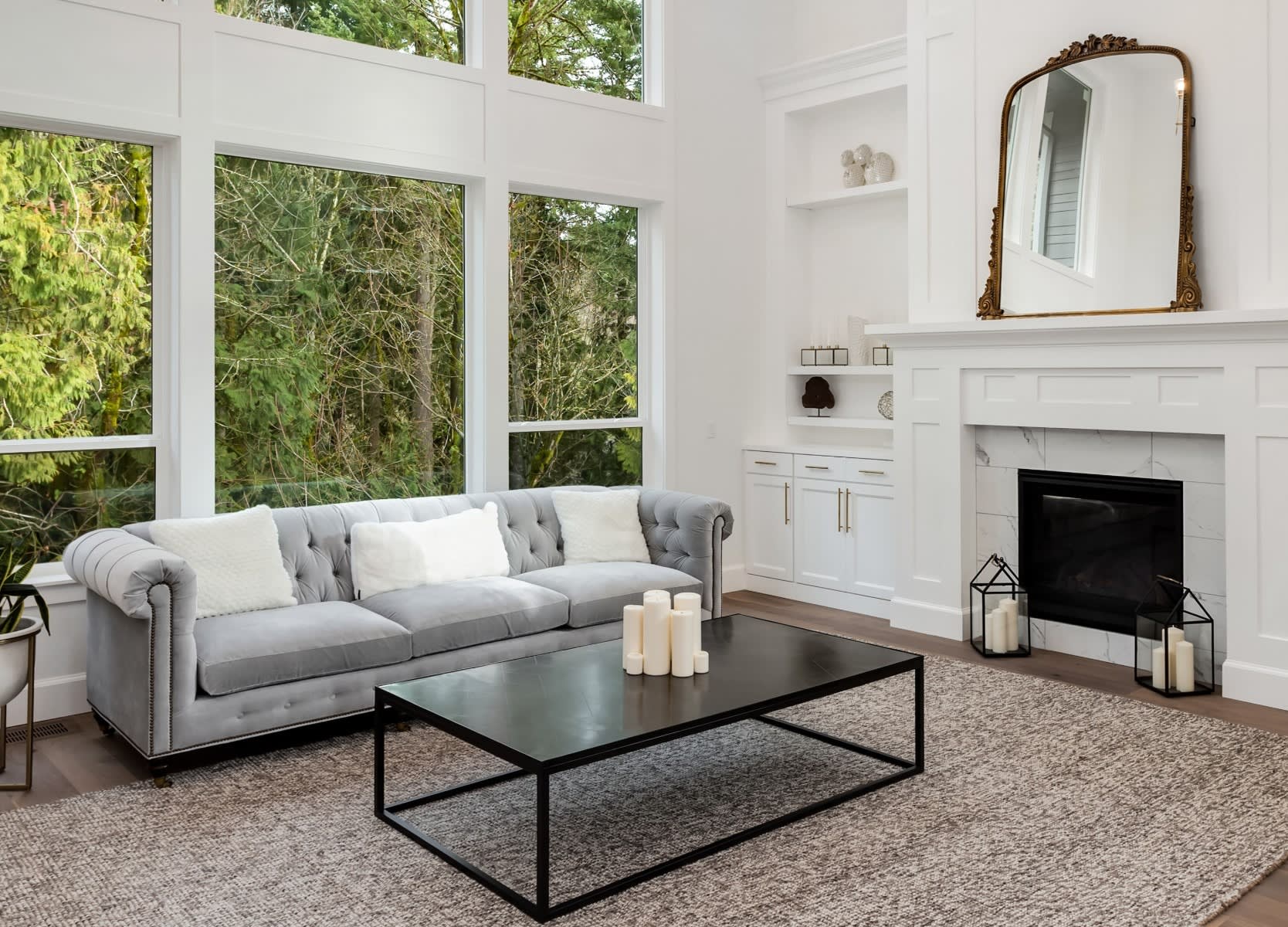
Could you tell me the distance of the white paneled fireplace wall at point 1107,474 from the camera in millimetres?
4418

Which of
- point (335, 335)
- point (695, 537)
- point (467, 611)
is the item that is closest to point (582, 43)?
point (335, 335)

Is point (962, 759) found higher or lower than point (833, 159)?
lower

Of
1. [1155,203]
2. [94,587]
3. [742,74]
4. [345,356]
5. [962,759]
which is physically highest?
[742,74]

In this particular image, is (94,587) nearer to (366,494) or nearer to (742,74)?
(366,494)

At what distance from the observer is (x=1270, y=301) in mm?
4078

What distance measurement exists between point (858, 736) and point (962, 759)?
15.1 inches

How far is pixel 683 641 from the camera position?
3162 mm

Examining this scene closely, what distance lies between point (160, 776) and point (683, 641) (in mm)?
→ 1732

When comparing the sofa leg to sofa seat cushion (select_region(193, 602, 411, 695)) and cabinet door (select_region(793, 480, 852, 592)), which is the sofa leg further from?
cabinet door (select_region(793, 480, 852, 592))

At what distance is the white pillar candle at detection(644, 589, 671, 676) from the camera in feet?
10.3

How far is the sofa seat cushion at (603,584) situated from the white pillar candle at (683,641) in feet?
3.69

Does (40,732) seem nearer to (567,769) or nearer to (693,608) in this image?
(567,769)

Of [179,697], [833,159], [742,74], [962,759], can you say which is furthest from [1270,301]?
[179,697]

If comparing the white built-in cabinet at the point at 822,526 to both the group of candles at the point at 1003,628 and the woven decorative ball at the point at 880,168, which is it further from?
the woven decorative ball at the point at 880,168
